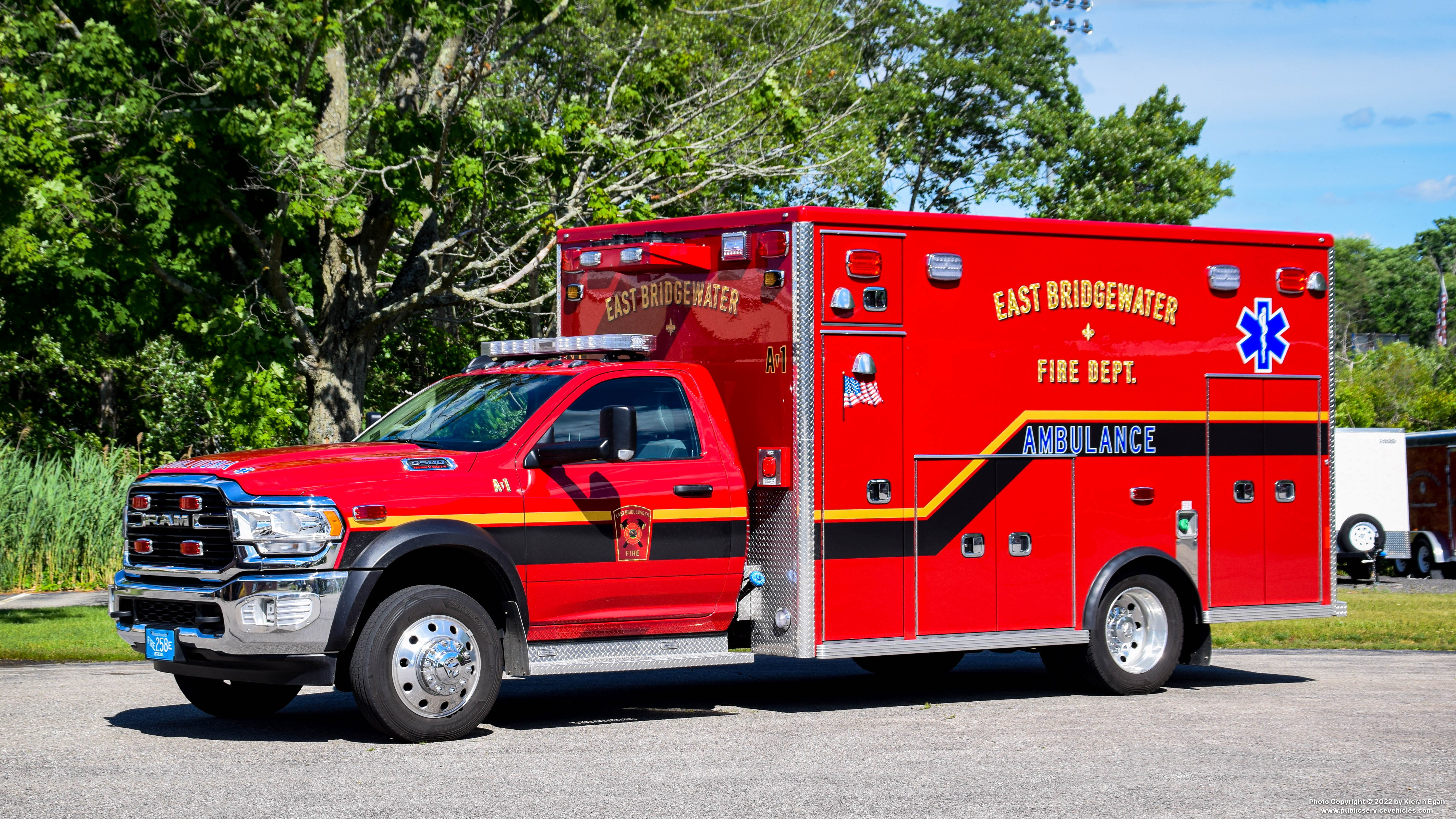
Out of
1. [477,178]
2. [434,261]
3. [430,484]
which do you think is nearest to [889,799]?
[430,484]

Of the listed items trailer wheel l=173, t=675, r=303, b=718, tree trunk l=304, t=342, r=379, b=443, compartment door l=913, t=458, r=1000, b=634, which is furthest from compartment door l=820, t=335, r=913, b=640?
tree trunk l=304, t=342, r=379, b=443

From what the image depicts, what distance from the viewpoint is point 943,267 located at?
1033cm

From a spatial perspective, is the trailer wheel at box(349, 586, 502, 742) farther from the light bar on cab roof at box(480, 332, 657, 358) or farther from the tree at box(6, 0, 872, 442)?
the tree at box(6, 0, 872, 442)

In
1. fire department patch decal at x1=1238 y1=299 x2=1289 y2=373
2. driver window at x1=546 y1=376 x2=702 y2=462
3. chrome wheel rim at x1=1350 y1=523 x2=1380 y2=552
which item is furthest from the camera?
chrome wheel rim at x1=1350 y1=523 x2=1380 y2=552

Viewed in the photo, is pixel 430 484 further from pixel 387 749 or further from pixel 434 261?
pixel 434 261

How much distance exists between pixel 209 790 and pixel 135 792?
33cm

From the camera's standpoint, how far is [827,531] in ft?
32.1

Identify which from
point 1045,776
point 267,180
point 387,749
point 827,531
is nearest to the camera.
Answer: point 1045,776

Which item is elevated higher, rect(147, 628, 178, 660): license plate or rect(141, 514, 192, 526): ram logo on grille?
rect(141, 514, 192, 526): ram logo on grille

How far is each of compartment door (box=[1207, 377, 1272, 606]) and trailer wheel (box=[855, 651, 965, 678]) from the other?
6.96 ft

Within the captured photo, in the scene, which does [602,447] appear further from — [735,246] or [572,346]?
[735,246]

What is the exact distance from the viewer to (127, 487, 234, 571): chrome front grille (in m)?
8.49

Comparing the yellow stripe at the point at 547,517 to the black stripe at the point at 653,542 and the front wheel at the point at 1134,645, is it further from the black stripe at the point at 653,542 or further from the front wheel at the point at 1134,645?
the front wheel at the point at 1134,645

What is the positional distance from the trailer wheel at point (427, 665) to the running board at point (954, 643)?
2.11m
